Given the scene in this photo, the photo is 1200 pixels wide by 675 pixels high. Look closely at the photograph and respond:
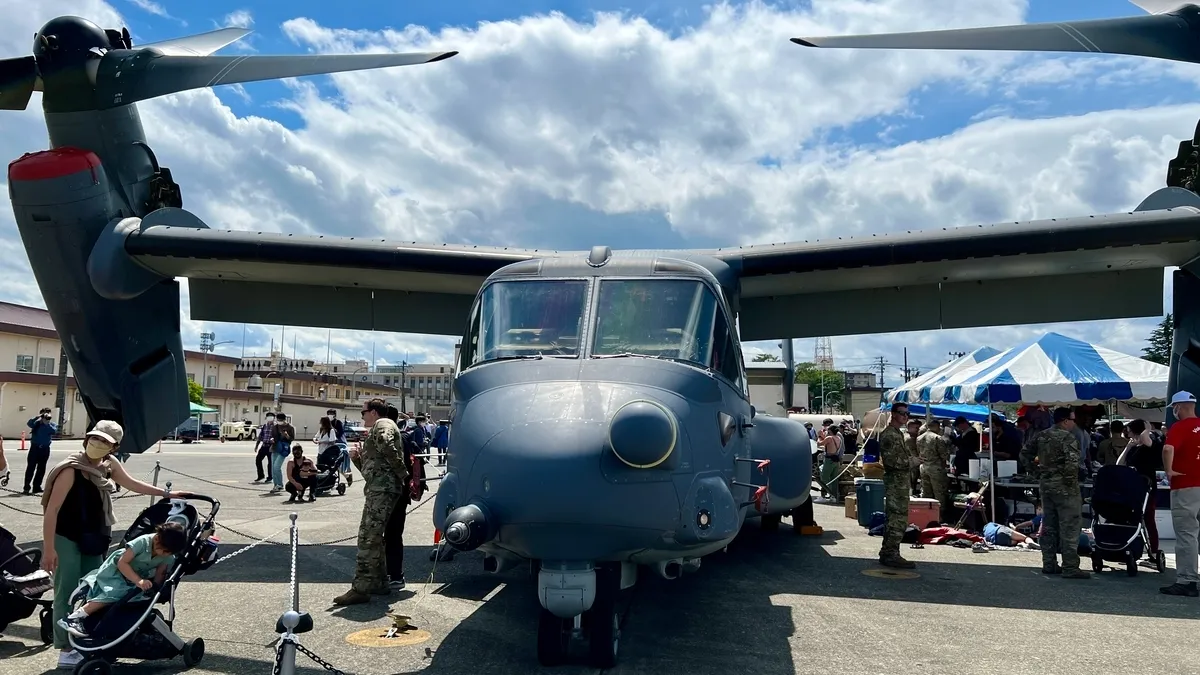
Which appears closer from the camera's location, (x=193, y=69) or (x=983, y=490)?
(x=193, y=69)

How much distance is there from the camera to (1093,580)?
825cm

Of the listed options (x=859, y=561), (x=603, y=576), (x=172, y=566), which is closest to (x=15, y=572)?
(x=172, y=566)

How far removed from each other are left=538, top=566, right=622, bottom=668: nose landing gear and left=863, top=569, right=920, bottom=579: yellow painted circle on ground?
4193mm

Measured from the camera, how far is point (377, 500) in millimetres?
6680

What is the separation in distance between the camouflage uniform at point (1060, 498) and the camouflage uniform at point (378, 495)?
6742 mm

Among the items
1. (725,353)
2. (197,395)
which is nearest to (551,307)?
(725,353)

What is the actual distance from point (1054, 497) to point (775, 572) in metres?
3.18

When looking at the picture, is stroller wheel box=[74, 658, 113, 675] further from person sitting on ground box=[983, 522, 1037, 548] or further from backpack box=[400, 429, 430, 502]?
person sitting on ground box=[983, 522, 1037, 548]

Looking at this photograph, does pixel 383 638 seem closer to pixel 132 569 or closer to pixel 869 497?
pixel 132 569

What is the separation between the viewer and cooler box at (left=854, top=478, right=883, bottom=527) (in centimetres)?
1079

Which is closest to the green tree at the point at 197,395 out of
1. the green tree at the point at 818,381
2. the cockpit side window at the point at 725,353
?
the cockpit side window at the point at 725,353

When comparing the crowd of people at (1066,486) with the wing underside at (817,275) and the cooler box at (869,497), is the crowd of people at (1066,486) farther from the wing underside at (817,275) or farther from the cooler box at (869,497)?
the wing underside at (817,275)

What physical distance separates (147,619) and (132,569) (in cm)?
31

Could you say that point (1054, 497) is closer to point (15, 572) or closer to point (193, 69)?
point (15, 572)
